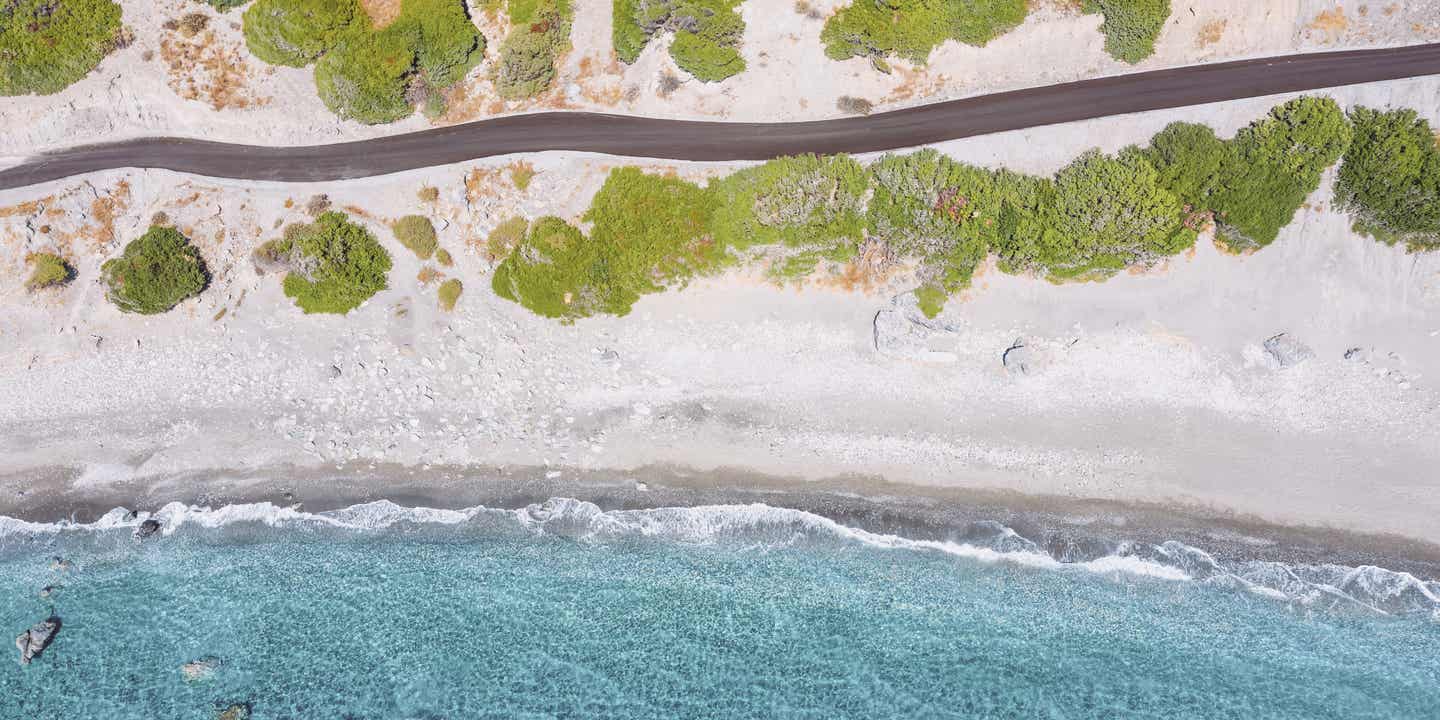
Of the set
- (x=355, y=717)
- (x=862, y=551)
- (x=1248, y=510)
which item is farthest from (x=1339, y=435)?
(x=355, y=717)

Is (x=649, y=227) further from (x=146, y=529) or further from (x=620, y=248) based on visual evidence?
(x=146, y=529)

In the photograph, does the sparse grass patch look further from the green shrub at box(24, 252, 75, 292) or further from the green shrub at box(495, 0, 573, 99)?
the green shrub at box(24, 252, 75, 292)

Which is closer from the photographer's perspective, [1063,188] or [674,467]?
[1063,188]

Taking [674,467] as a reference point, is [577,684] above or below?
below

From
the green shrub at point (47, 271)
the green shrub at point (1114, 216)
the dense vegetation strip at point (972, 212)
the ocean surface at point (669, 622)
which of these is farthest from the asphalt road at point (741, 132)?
the ocean surface at point (669, 622)

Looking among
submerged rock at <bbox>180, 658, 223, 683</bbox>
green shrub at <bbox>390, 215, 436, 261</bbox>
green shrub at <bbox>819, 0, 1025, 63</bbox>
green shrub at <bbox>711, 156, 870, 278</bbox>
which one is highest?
green shrub at <bbox>819, 0, 1025, 63</bbox>

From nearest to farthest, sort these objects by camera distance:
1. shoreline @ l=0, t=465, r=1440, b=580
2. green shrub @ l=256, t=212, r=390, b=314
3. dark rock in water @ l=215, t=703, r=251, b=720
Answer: dark rock in water @ l=215, t=703, r=251, b=720 < shoreline @ l=0, t=465, r=1440, b=580 < green shrub @ l=256, t=212, r=390, b=314

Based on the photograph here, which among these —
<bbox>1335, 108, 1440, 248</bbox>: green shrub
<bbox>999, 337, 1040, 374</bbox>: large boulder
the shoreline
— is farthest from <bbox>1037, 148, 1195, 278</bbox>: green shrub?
the shoreline

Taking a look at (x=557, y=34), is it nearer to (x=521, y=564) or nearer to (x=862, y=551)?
(x=521, y=564)
